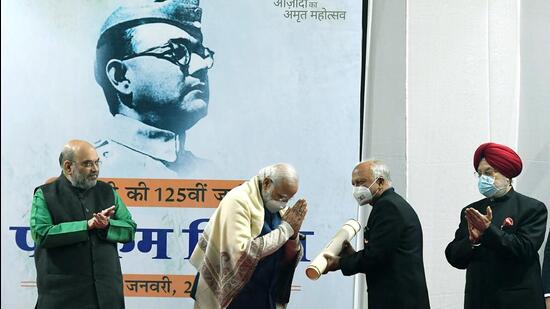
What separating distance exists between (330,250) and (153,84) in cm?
216

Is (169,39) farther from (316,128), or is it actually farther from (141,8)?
(316,128)

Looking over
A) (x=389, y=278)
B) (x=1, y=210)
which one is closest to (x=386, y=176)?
(x=389, y=278)

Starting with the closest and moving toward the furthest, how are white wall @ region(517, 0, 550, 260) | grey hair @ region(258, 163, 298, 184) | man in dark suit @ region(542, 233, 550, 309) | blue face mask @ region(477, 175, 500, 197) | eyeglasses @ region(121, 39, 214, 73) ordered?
1. grey hair @ region(258, 163, 298, 184)
2. blue face mask @ region(477, 175, 500, 197)
3. man in dark suit @ region(542, 233, 550, 309)
4. white wall @ region(517, 0, 550, 260)
5. eyeglasses @ region(121, 39, 214, 73)

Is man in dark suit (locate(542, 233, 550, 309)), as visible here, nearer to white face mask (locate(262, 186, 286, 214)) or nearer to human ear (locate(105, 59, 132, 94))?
white face mask (locate(262, 186, 286, 214))

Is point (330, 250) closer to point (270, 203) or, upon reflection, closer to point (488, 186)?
point (270, 203)

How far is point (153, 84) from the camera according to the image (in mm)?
5859

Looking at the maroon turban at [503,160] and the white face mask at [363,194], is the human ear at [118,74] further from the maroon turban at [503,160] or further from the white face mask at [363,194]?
the maroon turban at [503,160]

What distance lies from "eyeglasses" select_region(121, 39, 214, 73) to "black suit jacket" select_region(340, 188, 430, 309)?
214cm

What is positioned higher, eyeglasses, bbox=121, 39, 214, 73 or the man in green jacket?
eyeglasses, bbox=121, 39, 214, 73

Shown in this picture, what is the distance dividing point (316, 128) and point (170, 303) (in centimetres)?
154

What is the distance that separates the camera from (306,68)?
582 cm

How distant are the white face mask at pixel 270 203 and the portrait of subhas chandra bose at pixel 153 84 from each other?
1704mm

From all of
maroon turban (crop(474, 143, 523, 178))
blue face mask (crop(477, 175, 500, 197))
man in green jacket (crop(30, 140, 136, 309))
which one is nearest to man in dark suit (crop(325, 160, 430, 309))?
blue face mask (crop(477, 175, 500, 197))

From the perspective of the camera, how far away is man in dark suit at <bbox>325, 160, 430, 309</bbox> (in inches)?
160
